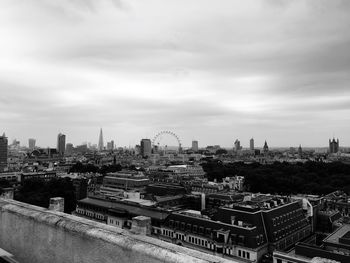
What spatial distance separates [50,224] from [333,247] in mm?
28372

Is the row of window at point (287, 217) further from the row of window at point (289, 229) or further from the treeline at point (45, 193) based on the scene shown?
the treeline at point (45, 193)

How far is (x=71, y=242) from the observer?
348 inches

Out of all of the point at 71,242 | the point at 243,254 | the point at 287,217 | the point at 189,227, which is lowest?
the point at 243,254

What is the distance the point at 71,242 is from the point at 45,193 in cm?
5423

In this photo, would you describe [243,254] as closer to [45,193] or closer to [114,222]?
[114,222]

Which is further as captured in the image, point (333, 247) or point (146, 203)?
point (146, 203)

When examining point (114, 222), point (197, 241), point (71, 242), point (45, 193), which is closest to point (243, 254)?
point (197, 241)

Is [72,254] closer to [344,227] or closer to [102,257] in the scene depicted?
[102,257]

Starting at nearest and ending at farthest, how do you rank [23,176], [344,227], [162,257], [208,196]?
[162,257] → [344,227] → [208,196] → [23,176]

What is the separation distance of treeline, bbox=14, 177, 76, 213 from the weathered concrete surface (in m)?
44.4

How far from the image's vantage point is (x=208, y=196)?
5319 cm

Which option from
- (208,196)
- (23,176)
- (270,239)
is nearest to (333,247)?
(270,239)

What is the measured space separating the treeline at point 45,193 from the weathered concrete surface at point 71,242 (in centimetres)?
4440

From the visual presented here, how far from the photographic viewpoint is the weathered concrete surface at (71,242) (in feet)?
23.3
